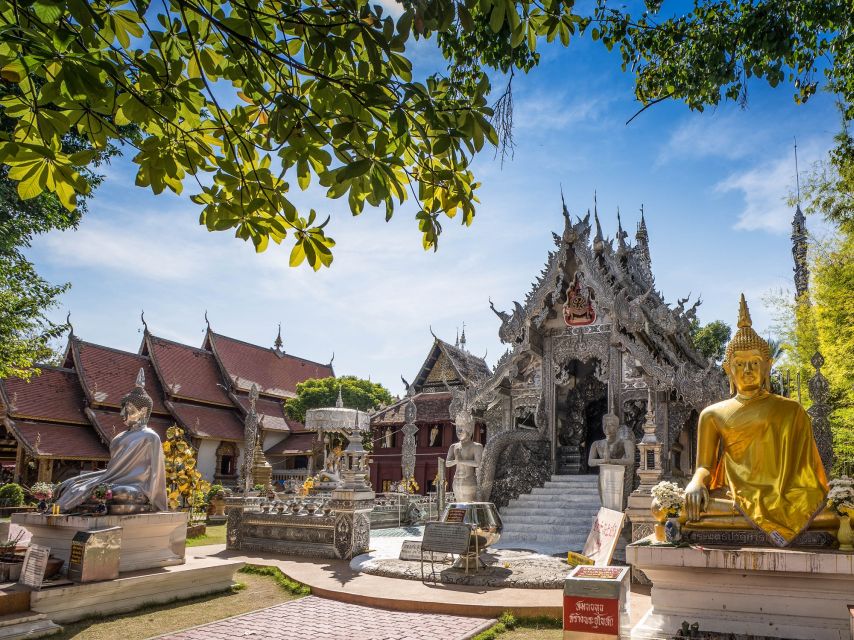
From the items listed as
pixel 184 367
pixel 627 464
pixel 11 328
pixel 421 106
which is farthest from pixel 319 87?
pixel 184 367

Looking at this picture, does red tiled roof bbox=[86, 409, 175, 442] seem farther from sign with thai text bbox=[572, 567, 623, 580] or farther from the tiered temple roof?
sign with thai text bbox=[572, 567, 623, 580]

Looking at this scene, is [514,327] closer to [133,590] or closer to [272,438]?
[133,590]

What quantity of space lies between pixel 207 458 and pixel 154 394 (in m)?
3.48

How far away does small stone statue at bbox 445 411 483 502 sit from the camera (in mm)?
11258

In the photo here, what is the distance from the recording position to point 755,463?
5.20 meters

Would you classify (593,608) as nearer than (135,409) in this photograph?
Yes

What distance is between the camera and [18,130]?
2725mm

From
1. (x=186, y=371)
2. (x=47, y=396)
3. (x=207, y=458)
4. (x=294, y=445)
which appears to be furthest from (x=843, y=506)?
(x=186, y=371)

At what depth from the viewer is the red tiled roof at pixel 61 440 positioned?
21.5 m

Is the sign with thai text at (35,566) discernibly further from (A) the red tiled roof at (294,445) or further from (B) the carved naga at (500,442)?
(A) the red tiled roof at (294,445)

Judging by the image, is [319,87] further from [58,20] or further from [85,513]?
[85,513]

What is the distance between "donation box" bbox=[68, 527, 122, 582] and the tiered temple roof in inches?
686

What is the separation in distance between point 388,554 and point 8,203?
855 cm

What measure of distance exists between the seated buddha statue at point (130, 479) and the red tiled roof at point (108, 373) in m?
17.9
